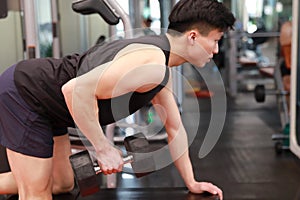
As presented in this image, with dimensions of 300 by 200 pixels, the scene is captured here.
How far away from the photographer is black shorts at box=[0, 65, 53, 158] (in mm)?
1607

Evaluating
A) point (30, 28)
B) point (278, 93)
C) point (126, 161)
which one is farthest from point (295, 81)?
point (126, 161)

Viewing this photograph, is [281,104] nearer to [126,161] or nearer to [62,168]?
[62,168]

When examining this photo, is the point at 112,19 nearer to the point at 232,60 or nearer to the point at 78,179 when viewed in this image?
the point at 78,179

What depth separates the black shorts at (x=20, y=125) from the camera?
161cm

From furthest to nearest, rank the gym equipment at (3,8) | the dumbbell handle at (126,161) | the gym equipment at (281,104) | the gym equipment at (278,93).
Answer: the gym equipment at (278,93) < the gym equipment at (281,104) < the gym equipment at (3,8) < the dumbbell handle at (126,161)

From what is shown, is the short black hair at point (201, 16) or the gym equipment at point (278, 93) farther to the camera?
the gym equipment at point (278, 93)

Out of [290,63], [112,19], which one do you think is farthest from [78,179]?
[290,63]

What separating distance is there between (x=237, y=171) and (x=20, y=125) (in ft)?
6.46

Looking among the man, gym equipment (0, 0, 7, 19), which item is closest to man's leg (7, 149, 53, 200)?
the man

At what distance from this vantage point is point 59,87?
1.59 meters

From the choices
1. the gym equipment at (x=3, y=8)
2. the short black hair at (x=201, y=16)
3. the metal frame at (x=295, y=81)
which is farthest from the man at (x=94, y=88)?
the metal frame at (x=295, y=81)

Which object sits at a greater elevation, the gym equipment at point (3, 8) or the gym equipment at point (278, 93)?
the gym equipment at point (3, 8)

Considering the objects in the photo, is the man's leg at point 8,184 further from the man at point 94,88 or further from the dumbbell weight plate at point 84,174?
the dumbbell weight plate at point 84,174

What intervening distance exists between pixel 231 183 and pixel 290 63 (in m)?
1.29
